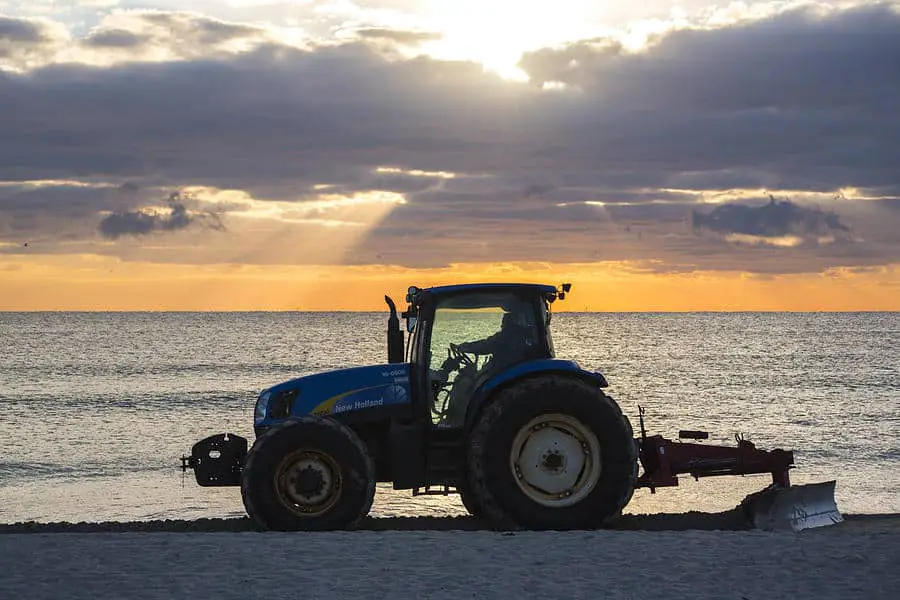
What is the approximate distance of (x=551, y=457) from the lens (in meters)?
11.5

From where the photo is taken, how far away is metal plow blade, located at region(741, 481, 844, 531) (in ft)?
39.8

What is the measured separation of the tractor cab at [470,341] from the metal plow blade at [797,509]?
2761 millimetres

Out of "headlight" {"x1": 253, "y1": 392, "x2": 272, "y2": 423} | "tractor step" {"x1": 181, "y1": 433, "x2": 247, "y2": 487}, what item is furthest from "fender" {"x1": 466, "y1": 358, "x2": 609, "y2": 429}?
"tractor step" {"x1": 181, "y1": 433, "x2": 247, "y2": 487}

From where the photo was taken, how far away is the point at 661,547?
10.4m

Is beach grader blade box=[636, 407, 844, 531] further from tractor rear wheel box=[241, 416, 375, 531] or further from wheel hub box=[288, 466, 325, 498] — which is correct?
wheel hub box=[288, 466, 325, 498]

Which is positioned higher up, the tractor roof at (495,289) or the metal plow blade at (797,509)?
the tractor roof at (495,289)

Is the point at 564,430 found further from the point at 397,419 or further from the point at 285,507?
the point at 285,507

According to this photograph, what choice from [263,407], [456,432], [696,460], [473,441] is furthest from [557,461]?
[263,407]

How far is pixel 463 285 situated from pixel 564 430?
176 centimetres

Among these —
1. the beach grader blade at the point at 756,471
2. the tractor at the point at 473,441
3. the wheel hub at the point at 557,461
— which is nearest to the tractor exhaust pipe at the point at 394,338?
the tractor at the point at 473,441

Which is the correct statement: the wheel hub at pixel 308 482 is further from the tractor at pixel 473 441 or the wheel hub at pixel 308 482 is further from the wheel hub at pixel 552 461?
the wheel hub at pixel 552 461

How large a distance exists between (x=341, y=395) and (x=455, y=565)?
2834 millimetres

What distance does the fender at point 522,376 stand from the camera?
11508 millimetres

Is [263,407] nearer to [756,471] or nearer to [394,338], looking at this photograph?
[394,338]
